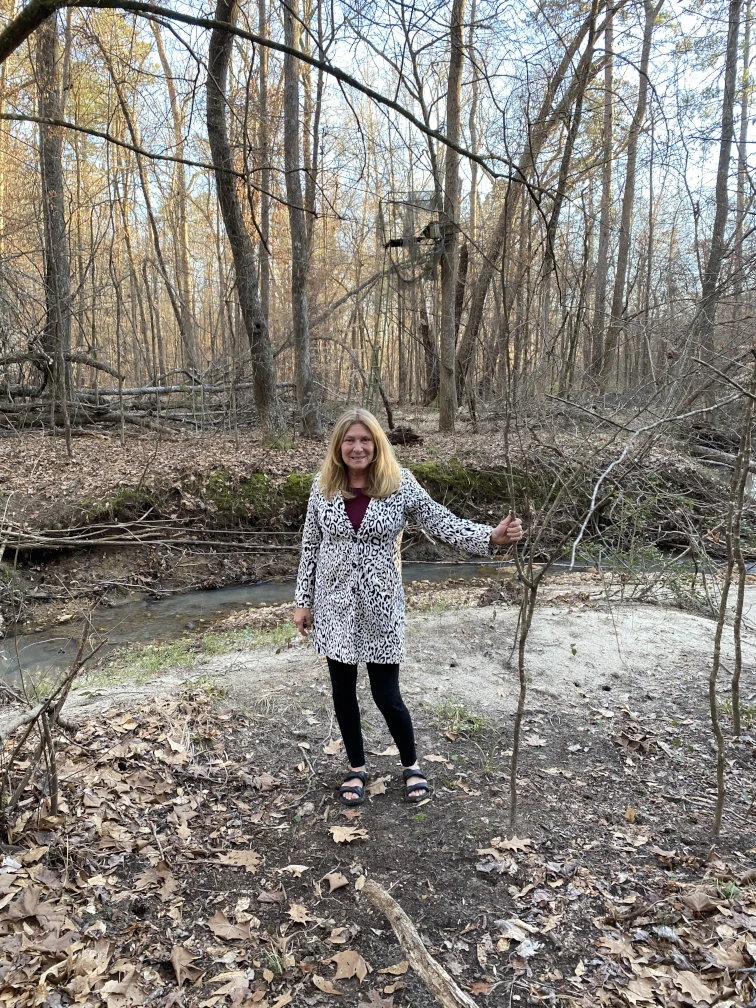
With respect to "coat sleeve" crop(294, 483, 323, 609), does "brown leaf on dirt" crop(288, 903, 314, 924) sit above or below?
below

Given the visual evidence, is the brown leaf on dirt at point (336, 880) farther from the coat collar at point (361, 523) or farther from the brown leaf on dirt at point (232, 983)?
the coat collar at point (361, 523)

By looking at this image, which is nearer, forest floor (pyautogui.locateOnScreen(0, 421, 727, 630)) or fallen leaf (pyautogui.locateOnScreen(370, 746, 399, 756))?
fallen leaf (pyautogui.locateOnScreen(370, 746, 399, 756))

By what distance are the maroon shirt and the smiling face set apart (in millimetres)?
133

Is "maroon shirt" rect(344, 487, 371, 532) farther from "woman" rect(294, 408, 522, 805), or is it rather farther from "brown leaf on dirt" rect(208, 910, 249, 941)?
"brown leaf on dirt" rect(208, 910, 249, 941)

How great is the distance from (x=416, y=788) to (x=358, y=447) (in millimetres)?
1762

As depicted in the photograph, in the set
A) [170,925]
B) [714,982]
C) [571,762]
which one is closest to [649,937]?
[714,982]

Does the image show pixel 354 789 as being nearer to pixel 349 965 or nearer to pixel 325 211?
pixel 349 965

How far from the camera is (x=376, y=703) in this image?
2930mm

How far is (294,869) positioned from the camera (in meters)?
2.64

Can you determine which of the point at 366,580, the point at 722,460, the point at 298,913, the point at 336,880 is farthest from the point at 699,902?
the point at 722,460

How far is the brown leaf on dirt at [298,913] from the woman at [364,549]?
853 millimetres

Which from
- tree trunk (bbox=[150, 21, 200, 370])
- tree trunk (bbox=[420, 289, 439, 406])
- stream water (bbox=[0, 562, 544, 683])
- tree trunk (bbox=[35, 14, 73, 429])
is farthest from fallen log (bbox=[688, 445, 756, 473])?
tree trunk (bbox=[420, 289, 439, 406])

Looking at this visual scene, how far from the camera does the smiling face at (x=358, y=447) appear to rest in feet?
9.29

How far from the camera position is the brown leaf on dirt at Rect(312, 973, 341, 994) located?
6.77 ft
